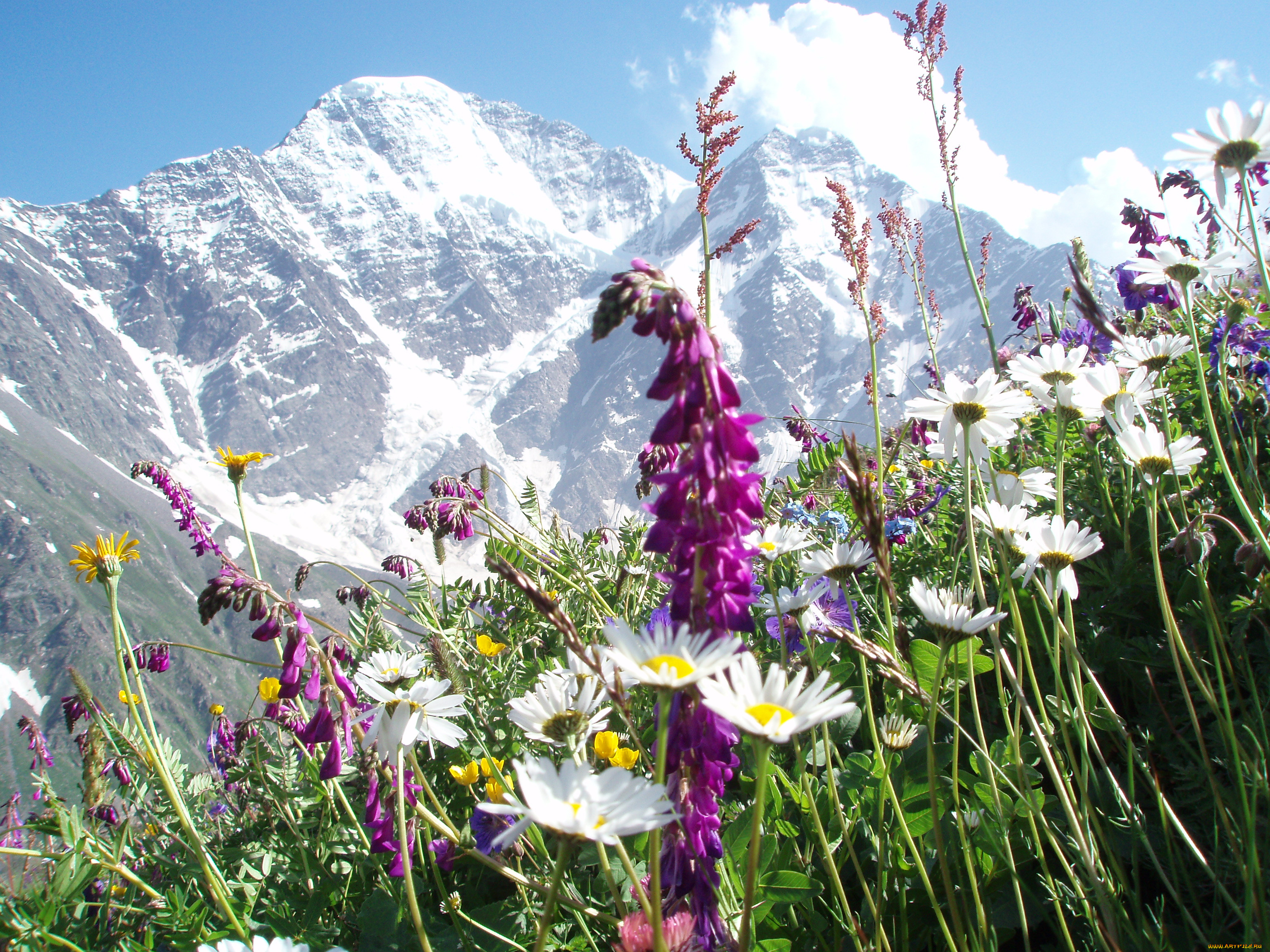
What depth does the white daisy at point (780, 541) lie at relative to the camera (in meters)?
2.26

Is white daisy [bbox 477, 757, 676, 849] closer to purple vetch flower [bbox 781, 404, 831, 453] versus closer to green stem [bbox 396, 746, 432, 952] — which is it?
green stem [bbox 396, 746, 432, 952]

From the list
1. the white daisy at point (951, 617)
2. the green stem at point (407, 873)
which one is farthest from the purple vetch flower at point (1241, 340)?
the green stem at point (407, 873)

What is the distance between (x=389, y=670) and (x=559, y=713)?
30.9 inches

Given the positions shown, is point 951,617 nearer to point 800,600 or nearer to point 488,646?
point 800,600

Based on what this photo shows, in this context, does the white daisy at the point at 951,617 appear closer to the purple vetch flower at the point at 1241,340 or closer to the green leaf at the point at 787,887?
the green leaf at the point at 787,887

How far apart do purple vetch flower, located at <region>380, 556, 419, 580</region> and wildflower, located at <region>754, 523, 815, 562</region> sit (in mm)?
2744

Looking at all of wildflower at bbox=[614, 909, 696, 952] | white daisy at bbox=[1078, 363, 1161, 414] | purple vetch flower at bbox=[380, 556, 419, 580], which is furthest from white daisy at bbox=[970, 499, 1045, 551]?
purple vetch flower at bbox=[380, 556, 419, 580]

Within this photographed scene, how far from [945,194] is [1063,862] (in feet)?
14.3

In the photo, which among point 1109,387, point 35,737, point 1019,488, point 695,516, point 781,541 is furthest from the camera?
point 35,737

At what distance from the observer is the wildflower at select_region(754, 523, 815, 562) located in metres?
2.25

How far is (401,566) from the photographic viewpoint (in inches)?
190

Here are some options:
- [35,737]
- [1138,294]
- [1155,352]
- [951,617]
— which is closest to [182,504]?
[35,737]

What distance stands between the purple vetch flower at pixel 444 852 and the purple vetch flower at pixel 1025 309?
6.10 metres

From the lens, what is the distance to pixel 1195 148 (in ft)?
6.31
